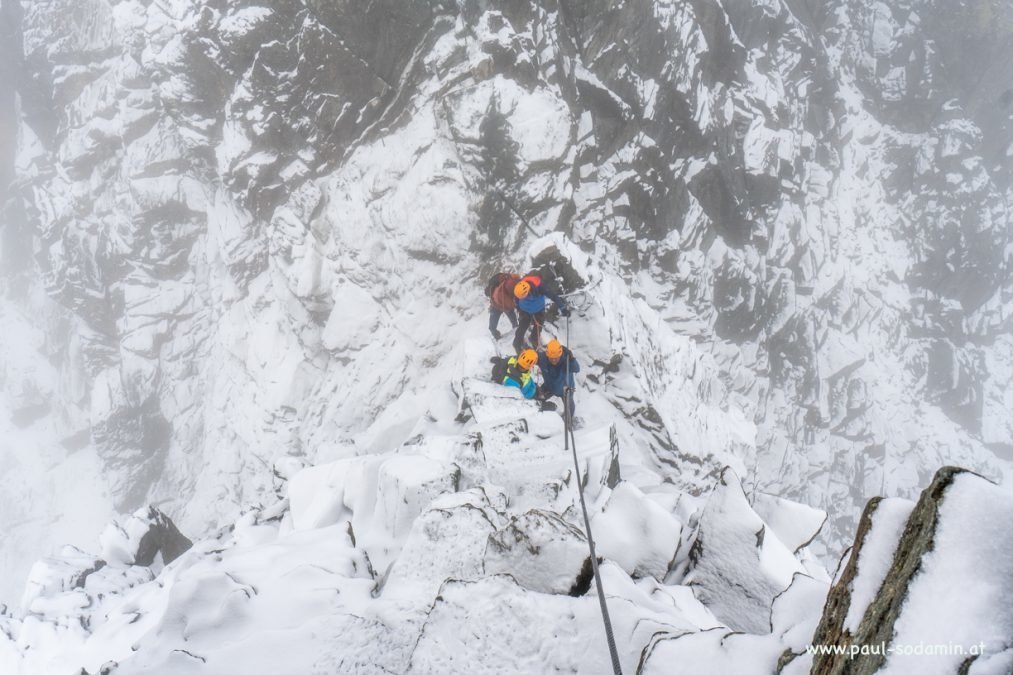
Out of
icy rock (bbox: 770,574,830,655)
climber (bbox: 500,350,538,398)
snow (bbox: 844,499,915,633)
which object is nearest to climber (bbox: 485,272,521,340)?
climber (bbox: 500,350,538,398)

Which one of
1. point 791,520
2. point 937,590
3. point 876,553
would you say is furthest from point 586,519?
point 791,520

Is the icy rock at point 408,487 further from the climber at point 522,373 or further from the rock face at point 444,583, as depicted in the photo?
the climber at point 522,373

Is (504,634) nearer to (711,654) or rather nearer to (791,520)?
(711,654)

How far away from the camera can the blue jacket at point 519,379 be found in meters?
9.06

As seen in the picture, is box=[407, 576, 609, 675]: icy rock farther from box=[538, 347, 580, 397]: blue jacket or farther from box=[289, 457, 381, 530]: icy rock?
box=[538, 347, 580, 397]: blue jacket

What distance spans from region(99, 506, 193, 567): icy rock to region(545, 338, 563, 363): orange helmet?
7.72 m

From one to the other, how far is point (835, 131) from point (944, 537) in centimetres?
2600

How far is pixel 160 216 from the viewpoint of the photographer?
19.8m

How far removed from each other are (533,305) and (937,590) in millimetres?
8029

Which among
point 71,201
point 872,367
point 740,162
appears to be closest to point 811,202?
point 740,162

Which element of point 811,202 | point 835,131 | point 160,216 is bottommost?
point 811,202

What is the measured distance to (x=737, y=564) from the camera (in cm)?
505

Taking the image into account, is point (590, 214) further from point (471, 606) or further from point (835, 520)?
point (835, 520)

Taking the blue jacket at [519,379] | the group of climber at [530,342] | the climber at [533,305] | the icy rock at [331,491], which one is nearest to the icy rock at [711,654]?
the icy rock at [331,491]
